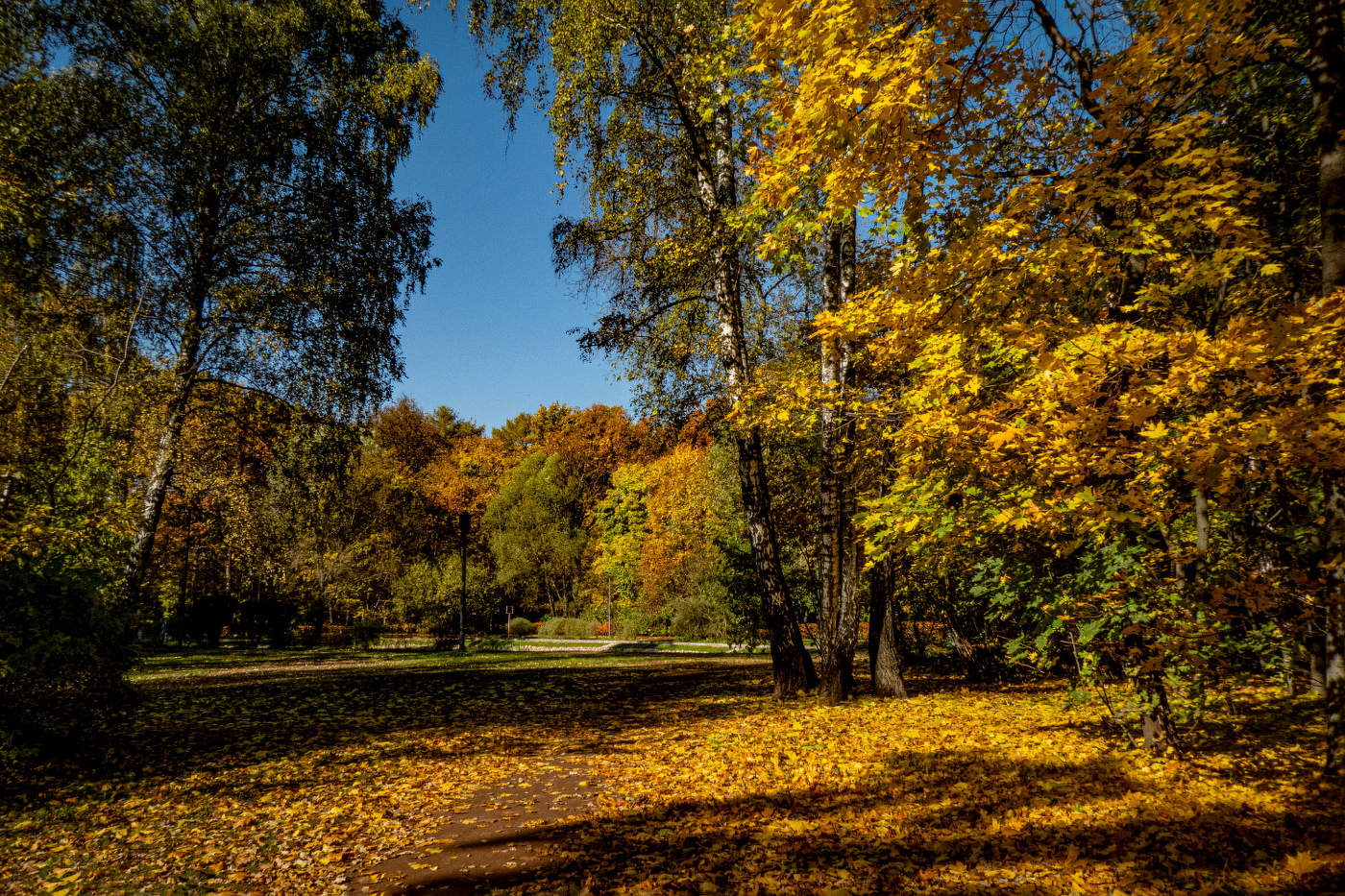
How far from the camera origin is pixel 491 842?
4.27 m

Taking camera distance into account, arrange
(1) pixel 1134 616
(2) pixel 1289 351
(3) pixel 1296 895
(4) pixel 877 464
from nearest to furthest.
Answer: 1. (3) pixel 1296 895
2. (2) pixel 1289 351
3. (1) pixel 1134 616
4. (4) pixel 877 464

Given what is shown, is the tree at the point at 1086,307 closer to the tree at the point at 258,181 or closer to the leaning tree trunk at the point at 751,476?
the leaning tree trunk at the point at 751,476

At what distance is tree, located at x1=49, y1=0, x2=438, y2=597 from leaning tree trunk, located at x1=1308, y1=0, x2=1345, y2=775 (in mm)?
12366

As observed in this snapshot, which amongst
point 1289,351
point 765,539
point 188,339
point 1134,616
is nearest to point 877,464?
point 765,539

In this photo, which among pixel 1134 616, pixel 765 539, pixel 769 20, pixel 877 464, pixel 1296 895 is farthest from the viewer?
pixel 877 464

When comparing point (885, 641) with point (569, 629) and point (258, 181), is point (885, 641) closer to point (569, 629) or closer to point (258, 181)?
point (258, 181)

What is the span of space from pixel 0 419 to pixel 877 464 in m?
14.3

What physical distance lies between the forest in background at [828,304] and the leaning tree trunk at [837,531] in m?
0.06

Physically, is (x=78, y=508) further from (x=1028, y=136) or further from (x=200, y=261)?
(x=1028, y=136)

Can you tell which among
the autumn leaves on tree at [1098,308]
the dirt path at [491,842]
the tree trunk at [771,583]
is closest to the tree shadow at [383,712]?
the tree trunk at [771,583]

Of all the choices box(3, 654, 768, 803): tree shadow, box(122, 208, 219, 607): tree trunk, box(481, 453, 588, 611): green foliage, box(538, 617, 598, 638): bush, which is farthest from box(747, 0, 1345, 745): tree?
box(481, 453, 588, 611): green foliage

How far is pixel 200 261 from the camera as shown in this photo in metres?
10.2

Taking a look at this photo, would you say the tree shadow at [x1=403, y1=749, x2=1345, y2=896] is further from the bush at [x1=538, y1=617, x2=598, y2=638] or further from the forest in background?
the bush at [x1=538, y1=617, x2=598, y2=638]

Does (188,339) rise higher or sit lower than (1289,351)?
higher
